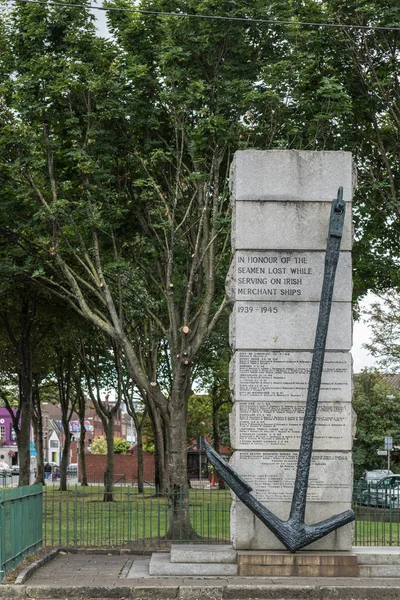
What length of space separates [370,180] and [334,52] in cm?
347

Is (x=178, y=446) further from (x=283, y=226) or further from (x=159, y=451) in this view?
A: (x=159, y=451)

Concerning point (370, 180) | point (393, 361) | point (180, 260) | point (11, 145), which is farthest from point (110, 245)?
point (393, 361)

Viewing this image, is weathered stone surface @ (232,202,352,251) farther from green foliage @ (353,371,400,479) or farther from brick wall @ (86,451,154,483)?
brick wall @ (86,451,154,483)

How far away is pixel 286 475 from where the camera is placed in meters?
14.0

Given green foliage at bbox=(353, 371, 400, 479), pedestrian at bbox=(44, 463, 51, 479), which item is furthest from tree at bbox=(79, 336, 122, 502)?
pedestrian at bbox=(44, 463, 51, 479)

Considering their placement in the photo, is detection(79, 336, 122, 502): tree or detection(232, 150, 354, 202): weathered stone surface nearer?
detection(232, 150, 354, 202): weathered stone surface

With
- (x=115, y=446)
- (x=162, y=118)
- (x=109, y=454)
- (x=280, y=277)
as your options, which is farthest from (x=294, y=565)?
(x=115, y=446)

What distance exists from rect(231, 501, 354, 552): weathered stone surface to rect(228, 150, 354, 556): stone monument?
0.05ft

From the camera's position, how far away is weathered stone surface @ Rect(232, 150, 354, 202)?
14.6 m

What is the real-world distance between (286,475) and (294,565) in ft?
4.25

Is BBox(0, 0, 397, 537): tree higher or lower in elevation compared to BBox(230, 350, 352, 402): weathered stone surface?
higher

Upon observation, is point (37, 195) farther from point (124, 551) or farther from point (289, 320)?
point (289, 320)

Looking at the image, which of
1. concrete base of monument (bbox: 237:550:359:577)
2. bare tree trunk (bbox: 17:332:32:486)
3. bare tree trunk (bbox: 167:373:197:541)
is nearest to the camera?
concrete base of monument (bbox: 237:550:359:577)

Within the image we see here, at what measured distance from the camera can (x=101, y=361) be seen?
4391cm
